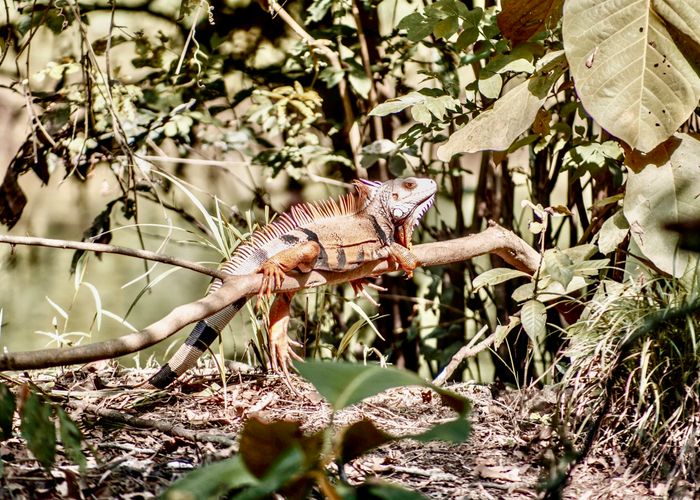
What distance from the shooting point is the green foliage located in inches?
65.4

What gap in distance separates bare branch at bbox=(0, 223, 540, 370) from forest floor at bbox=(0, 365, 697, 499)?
0.87 feet

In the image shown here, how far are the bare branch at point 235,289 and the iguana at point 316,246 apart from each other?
5 cm

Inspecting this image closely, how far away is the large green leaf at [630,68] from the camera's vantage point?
3.06 meters

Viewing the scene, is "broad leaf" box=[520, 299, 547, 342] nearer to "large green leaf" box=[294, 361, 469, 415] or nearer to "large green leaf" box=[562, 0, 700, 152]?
"large green leaf" box=[562, 0, 700, 152]

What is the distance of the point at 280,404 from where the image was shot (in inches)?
126

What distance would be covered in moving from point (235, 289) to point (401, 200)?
1.36 meters

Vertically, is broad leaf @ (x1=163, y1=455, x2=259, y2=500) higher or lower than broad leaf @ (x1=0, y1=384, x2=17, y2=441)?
lower

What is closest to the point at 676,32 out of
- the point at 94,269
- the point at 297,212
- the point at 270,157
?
the point at 297,212

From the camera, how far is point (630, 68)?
315 cm

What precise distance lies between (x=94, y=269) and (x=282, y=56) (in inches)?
65.2

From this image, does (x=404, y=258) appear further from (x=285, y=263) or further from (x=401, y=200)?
(x=285, y=263)

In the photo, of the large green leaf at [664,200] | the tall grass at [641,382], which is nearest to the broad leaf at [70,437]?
the tall grass at [641,382]

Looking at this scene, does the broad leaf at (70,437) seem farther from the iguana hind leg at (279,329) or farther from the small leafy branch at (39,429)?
the iguana hind leg at (279,329)

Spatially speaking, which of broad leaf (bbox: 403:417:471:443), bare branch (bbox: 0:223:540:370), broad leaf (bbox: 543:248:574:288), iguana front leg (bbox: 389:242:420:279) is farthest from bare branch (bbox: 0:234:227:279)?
broad leaf (bbox: 543:248:574:288)
